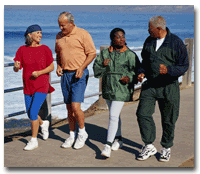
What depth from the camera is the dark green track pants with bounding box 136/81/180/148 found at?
→ 17.4 feet

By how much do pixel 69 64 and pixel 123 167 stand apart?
1667 millimetres

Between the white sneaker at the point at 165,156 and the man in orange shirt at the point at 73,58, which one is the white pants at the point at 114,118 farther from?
the white sneaker at the point at 165,156

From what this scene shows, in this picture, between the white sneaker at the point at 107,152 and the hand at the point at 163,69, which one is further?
the white sneaker at the point at 107,152

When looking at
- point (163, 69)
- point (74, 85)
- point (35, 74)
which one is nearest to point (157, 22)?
point (163, 69)

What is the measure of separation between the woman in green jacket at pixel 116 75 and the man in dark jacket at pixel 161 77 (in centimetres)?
21

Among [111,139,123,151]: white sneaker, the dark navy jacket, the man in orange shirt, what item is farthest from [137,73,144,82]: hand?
[111,139,123,151]: white sneaker

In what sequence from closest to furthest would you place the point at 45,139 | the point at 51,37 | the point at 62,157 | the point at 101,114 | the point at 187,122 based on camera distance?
the point at 62,157 < the point at 45,139 < the point at 187,122 < the point at 101,114 < the point at 51,37

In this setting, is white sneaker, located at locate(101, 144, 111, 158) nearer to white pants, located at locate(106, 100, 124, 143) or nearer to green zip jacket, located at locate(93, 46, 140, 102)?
white pants, located at locate(106, 100, 124, 143)

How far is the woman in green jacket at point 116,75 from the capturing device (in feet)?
18.1

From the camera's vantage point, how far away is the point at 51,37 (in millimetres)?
48344

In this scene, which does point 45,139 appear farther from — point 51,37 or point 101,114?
point 51,37

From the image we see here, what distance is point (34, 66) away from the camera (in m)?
5.93

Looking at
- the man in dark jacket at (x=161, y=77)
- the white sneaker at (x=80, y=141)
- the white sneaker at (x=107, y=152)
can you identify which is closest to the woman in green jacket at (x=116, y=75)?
the white sneaker at (x=107, y=152)

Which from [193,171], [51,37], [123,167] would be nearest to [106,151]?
[123,167]
